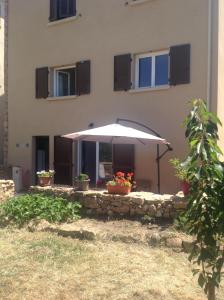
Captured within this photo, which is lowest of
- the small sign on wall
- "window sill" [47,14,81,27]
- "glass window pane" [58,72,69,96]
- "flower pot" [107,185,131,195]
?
"flower pot" [107,185,131,195]

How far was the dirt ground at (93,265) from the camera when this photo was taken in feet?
18.1

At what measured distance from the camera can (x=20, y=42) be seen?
16.4 meters

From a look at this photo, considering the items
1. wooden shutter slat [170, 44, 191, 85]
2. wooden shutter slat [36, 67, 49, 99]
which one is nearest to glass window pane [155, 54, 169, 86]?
wooden shutter slat [170, 44, 191, 85]

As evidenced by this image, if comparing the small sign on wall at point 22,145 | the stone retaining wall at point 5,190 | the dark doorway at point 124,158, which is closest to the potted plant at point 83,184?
the stone retaining wall at point 5,190

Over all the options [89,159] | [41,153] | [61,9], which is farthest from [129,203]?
[61,9]

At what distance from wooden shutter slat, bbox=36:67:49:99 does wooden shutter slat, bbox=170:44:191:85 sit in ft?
16.2

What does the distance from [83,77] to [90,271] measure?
29.3 feet

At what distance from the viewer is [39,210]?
9453 millimetres

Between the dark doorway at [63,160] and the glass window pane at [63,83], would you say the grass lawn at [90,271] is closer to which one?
the dark doorway at [63,160]

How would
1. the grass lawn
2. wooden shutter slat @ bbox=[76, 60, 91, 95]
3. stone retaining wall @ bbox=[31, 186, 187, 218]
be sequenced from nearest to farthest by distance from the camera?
the grass lawn
stone retaining wall @ bbox=[31, 186, 187, 218]
wooden shutter slat @ bbox=[76, 60, 91, 95]

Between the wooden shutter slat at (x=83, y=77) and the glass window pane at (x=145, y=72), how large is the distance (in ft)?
5.76

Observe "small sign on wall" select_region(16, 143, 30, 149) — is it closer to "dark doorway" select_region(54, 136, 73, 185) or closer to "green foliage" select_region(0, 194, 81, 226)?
"dark doorway" select_region(54, 136, 73, 185)

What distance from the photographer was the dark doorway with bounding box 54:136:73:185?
15.0m

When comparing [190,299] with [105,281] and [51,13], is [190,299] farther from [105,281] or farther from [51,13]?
[51,13]
